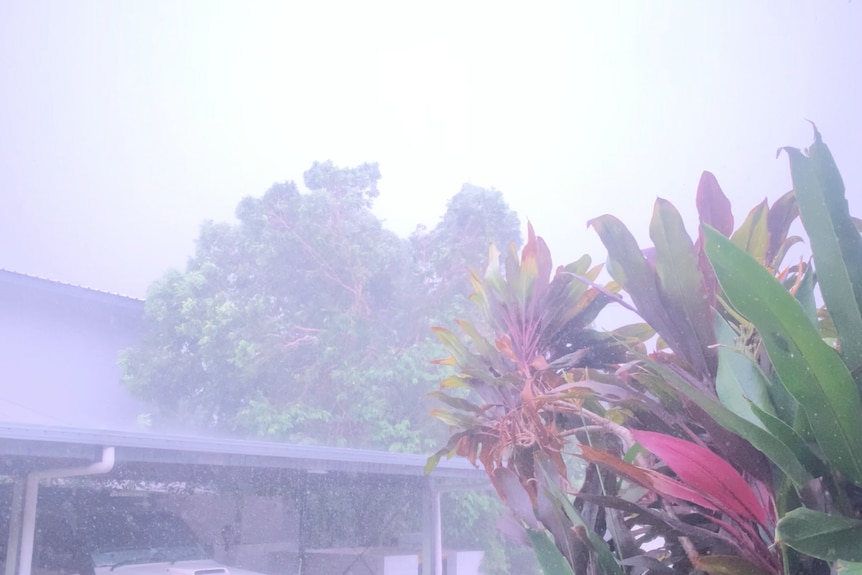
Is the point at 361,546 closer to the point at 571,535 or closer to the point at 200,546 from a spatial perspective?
the point at 200,546

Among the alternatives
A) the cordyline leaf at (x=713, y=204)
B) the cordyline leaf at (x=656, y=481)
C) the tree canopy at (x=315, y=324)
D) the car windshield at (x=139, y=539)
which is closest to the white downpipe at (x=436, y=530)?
the car windshield at (x=139, y=539)

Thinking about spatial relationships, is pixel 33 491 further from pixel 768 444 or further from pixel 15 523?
pixel 768 444

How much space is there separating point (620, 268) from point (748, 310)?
0.26 metres

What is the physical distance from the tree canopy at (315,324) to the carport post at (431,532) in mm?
2291

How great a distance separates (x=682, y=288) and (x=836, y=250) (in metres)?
0.19

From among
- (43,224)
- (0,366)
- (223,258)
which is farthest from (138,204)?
(0,366)

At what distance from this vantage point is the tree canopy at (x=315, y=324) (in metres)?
8.78

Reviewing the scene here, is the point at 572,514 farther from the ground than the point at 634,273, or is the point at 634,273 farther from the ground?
the point at 634,273

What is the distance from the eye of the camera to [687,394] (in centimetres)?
51

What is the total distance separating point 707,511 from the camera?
0.60 metres

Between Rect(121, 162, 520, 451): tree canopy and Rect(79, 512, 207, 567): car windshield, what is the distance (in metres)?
3.48

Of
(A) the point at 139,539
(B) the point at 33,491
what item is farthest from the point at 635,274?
(A) the point at 139,539

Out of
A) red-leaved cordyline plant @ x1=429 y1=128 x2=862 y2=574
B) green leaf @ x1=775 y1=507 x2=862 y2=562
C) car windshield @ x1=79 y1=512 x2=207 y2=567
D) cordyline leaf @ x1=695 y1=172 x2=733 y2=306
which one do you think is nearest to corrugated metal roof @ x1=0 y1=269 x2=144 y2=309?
Answer: car windshield @ x1=79 y1=512 x2=207 y2=567

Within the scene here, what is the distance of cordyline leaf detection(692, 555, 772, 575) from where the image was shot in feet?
1.59
